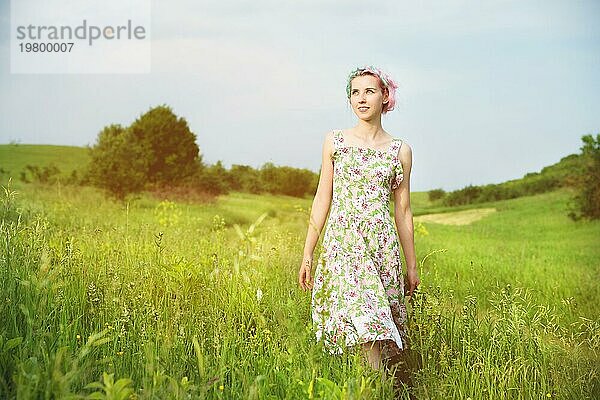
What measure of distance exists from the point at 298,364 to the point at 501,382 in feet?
2.72

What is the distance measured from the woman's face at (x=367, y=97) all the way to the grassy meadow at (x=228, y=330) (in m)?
0.46

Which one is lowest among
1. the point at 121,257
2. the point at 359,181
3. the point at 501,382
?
the point at 501,382

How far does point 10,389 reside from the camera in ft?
8.25

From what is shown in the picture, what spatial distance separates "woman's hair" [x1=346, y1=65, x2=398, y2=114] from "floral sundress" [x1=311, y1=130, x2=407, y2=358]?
0.15 meters

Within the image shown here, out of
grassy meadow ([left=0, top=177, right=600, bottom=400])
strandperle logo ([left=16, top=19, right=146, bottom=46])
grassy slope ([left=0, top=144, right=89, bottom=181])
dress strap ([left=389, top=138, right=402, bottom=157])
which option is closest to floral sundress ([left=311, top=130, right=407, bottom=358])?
dress strap ([left=389, top=138, right=402, bottom=157])

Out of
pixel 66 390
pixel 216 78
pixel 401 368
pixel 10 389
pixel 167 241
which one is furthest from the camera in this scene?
pixel 216 78

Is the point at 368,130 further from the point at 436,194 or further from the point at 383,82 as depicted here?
the point at 436,194

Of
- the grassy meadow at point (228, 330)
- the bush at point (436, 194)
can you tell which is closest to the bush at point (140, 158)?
the grassy meadow at point (228, 330)

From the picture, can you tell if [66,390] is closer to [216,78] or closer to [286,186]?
[216,78]

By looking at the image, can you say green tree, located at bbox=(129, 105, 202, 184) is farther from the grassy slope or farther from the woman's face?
the woman's face

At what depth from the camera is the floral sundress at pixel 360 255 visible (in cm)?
289

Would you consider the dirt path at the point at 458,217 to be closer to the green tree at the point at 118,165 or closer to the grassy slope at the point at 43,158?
the green tree at the point at 118,165

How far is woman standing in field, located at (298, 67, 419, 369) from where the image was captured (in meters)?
2.90

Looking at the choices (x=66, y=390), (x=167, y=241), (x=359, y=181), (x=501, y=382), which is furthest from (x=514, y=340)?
(x=167, y=241)
